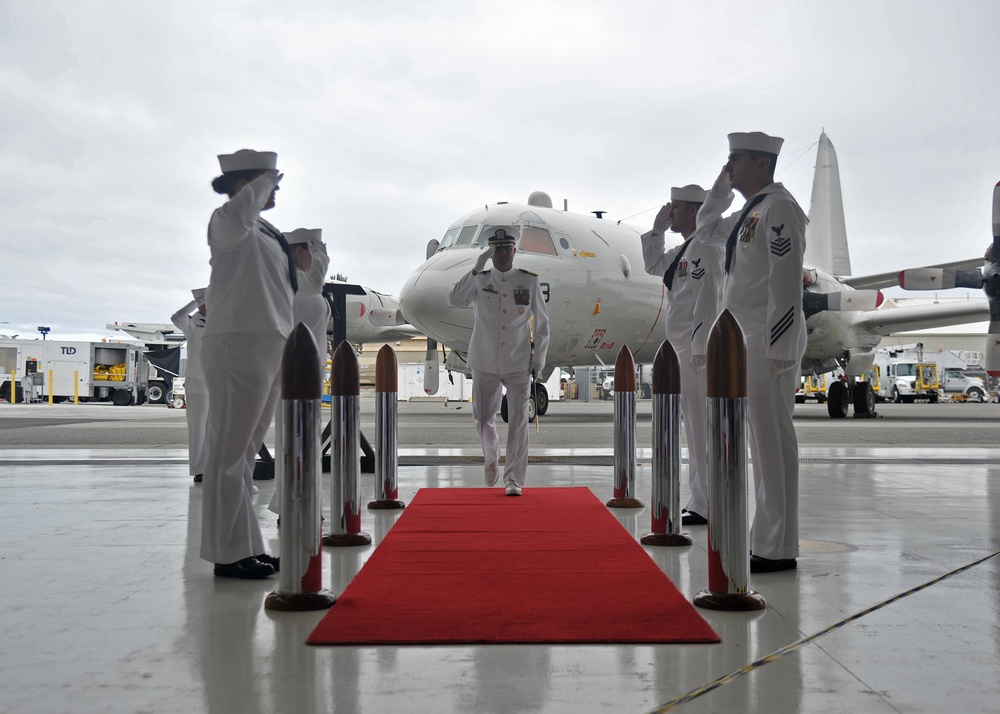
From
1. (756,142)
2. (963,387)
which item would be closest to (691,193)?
(756,142)

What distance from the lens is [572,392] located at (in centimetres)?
5625

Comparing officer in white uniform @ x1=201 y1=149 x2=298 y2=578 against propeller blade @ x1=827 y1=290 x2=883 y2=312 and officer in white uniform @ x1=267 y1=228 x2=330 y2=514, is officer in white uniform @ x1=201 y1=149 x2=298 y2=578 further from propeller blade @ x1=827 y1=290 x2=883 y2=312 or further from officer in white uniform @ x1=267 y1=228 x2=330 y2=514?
propeller blade @ x1=827 y1=290 x2=883 y2=312

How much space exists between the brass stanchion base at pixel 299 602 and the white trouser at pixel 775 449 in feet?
6.30

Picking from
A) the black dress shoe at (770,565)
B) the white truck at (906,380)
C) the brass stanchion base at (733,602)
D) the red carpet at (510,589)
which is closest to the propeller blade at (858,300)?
the red carpet at (510,589)

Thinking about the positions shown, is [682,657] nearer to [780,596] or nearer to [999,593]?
[780,596]

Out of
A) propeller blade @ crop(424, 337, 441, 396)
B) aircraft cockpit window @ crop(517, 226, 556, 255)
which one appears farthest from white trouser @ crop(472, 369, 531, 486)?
aircraft cockpit window @ crop(517, 226, 556, 255)

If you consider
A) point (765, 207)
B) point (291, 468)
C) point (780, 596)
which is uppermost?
point (765, 207)

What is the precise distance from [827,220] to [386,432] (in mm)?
21919

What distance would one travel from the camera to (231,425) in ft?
11.3

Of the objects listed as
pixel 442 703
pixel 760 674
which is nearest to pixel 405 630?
pixel 442 703

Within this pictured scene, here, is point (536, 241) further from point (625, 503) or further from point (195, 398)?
point (625, 503)

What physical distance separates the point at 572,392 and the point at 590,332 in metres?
41.4

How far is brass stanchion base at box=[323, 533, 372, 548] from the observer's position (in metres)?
4.33

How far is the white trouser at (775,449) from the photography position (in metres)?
3.68
